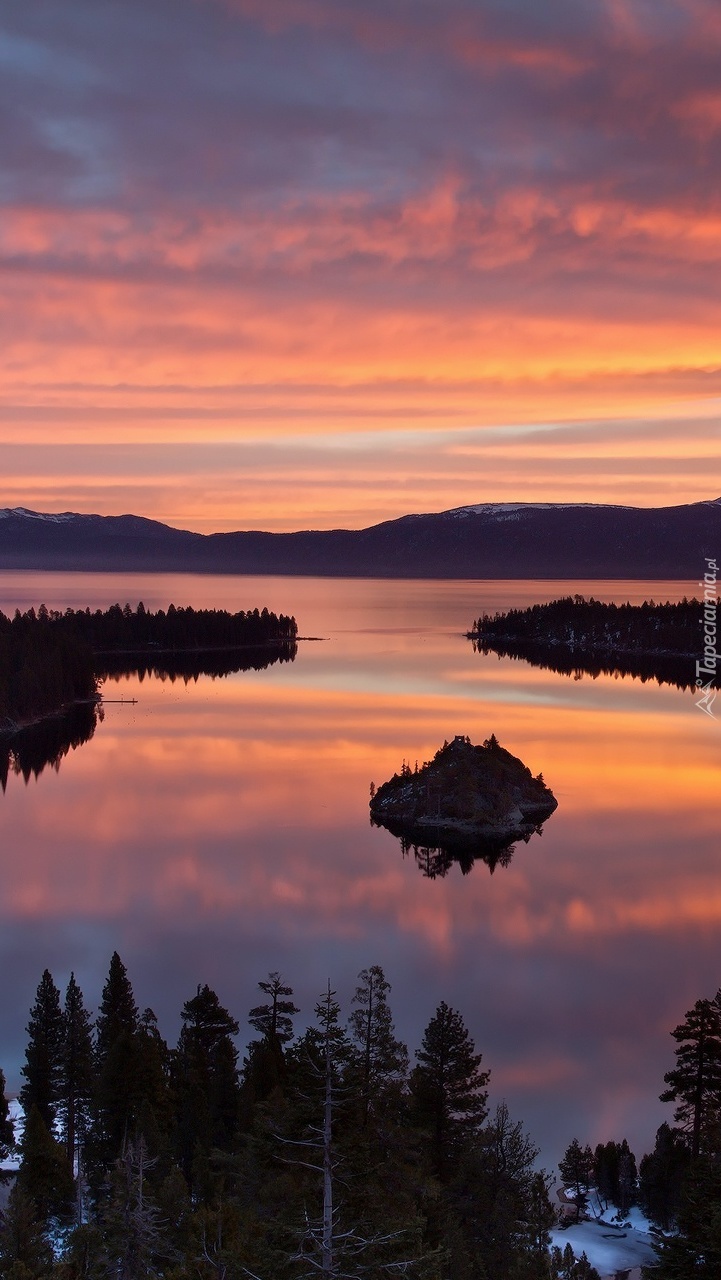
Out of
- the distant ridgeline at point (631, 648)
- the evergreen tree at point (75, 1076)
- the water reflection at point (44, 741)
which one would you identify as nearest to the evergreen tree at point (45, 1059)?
the evergreen tree at point (75, 1076)

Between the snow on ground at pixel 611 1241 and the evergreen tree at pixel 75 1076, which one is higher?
the evergreen tree at pixel 75 1076

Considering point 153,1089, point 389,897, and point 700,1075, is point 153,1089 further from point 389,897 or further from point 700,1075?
point 389,897

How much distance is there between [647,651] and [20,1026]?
160 metres

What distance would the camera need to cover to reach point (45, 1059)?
27.4 meters

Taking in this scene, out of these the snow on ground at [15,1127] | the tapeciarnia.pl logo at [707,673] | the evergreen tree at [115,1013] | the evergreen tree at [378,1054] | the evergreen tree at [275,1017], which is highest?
the tapeciarnia.pl logo at [707,673]

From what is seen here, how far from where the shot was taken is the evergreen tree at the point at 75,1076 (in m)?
27.4

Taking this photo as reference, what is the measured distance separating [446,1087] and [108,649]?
147450 mm

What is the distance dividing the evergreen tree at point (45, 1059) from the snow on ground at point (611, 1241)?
12.9 m

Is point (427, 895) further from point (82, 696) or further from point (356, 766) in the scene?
point (82, 696)

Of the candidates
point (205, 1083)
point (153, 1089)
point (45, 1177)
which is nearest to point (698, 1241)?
point (45, 1177)

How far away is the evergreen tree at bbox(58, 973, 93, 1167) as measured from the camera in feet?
89.8

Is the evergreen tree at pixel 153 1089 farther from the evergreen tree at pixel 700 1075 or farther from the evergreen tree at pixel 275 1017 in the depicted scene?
the evergreen tree at pixel 700 1075

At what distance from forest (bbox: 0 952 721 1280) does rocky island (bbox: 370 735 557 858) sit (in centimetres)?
2545

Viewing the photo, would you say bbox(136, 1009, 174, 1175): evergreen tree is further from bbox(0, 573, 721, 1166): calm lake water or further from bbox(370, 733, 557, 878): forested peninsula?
bbox(370, 733, 557, 878): forested peninsula
